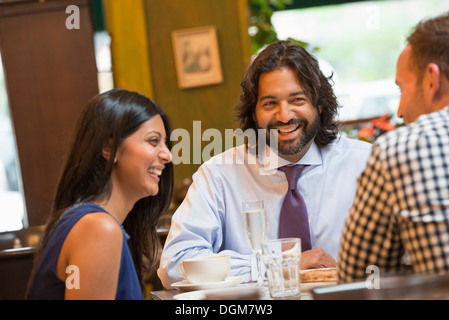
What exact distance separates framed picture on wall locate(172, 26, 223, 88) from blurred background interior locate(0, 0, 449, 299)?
Result: 0.02 m

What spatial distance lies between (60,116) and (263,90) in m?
2.21

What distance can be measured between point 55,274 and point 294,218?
0.92 metres

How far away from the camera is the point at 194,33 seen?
4.73m

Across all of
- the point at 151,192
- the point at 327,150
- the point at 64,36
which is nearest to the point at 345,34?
the point at 64,36

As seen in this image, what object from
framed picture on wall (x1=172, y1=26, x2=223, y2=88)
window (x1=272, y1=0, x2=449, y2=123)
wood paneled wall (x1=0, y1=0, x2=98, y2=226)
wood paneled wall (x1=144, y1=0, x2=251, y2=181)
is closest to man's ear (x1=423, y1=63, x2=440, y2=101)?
wood paneled wall (x1=0, y1=0, x2=98, y2=226)

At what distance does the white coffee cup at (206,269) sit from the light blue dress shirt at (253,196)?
28cm

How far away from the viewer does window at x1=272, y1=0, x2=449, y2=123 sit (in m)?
7.42

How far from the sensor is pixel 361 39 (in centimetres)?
752

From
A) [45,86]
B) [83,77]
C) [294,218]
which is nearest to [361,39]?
[83,77]

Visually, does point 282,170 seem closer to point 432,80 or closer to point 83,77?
point 432,80

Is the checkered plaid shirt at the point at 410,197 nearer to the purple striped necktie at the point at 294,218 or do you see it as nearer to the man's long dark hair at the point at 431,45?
the man's long dark hair at the point at 431,45

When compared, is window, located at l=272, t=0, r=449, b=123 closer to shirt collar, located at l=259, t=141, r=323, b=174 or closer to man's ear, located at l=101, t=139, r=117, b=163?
shirt collar, located at l=259, t=141, r=323, b=174

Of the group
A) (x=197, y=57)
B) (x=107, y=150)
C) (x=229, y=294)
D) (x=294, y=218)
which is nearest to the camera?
(x=229, y=294)
